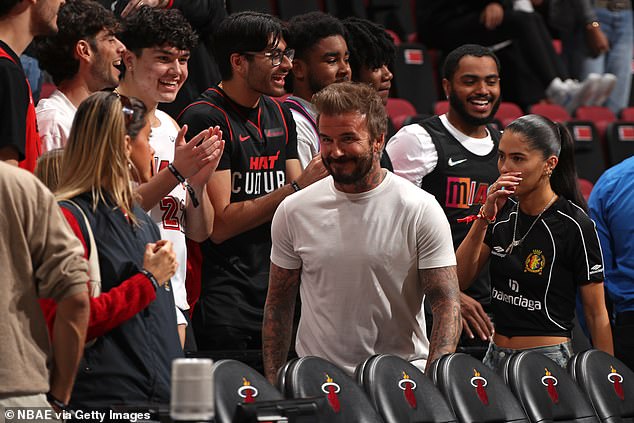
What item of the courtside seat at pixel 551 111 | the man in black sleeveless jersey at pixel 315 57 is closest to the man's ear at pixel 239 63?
the man in black sleeveless jersey at pixel 315 57

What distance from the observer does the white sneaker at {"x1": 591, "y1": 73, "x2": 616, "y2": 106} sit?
926cm

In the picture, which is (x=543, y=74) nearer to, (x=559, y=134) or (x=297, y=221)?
(x=559, y=134)

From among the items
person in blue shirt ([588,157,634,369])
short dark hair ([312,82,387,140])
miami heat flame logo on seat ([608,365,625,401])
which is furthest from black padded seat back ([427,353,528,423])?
person in blue shirt ([588,157,634,369])

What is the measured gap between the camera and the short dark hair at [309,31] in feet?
16.7

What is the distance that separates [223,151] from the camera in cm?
446

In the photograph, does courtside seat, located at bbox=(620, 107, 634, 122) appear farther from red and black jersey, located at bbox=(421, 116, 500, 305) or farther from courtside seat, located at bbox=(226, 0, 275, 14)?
red and black jersey, located at bbox=(421, 116, 500, 305)

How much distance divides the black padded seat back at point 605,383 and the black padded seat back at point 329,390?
0.97 meters

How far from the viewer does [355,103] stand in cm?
397

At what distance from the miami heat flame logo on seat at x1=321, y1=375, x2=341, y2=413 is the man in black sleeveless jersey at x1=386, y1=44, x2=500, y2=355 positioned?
149 centimetres

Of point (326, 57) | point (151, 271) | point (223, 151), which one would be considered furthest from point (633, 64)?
point (151, 271)

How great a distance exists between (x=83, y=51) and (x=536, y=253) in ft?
6.66

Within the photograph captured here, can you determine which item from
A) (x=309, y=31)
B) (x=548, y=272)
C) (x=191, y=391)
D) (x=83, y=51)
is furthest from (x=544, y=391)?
(x=83, y=51)

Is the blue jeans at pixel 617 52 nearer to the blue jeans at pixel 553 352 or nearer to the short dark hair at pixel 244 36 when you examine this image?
the short dark hair at pixel 244 36

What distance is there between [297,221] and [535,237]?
109 centimetres
